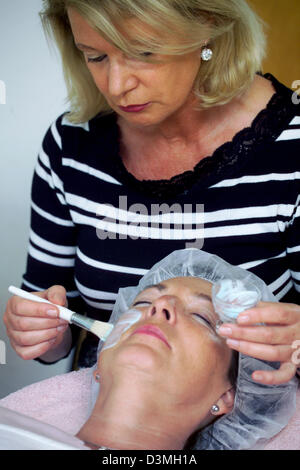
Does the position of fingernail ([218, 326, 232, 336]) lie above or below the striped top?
below

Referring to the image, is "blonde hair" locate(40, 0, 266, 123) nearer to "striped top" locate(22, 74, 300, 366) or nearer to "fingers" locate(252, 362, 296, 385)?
"striped top" locate(22, 74, 300, 366)

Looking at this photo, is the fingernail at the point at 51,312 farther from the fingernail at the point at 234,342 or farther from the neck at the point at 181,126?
the neck at the point at 181,126

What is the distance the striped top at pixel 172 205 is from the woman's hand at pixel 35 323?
0.20 m

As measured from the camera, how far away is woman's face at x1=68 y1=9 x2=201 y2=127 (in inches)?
41.4

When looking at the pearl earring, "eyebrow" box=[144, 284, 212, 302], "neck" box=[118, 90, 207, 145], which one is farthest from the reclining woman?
the pearl earring

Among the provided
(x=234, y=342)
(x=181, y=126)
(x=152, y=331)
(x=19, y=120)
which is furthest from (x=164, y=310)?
(x=19, y=120)

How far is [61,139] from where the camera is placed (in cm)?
141

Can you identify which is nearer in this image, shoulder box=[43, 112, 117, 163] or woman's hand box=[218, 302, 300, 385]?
woman's hand box=[218, 302, 300, 385]

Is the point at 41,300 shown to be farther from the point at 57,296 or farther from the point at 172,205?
the point at 172,205

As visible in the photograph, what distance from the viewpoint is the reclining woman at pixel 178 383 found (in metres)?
0.97

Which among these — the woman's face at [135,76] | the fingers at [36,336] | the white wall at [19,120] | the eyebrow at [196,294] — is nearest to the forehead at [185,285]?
the eyebrow at [196,294]

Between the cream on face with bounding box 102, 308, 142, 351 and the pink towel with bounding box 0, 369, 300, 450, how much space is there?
160 mm

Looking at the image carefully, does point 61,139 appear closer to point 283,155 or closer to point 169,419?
point 283,155

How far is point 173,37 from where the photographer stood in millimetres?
1050
